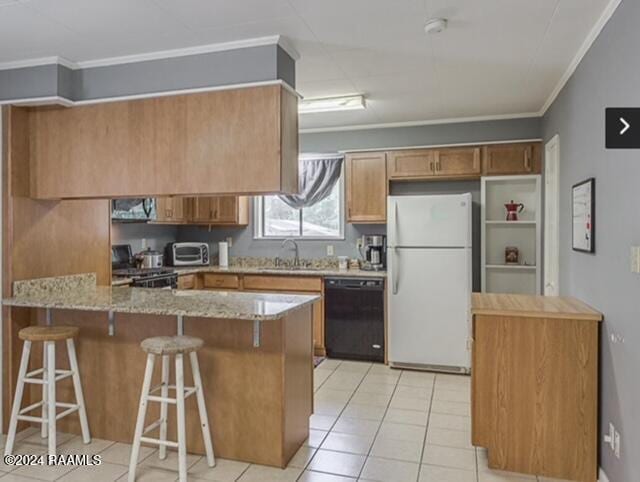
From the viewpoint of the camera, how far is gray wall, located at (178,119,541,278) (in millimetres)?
4613

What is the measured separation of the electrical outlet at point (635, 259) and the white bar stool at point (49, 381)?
3.00 metres

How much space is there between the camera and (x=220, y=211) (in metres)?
5.52

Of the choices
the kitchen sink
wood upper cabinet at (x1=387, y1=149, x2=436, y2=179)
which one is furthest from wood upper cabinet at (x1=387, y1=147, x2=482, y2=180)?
the kitchen sink

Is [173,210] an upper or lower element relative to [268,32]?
lower

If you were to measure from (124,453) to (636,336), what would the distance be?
9.27ft

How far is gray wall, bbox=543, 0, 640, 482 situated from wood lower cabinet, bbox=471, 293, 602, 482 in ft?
0.26

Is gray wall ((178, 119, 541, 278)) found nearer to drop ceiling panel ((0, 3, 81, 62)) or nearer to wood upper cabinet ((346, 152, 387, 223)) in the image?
wood upper cabinet ((346, 152, 387, 223))

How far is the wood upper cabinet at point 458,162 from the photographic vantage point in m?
4.65

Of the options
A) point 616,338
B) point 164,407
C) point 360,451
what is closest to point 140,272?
point 164,407

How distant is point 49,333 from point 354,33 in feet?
8.18

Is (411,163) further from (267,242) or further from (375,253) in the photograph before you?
(267,242)

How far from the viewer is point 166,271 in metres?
4.73

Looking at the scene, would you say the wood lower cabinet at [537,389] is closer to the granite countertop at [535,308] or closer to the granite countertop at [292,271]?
the granite countertop at [535,308]

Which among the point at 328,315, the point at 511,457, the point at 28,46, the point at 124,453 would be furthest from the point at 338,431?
the point at 28,46
